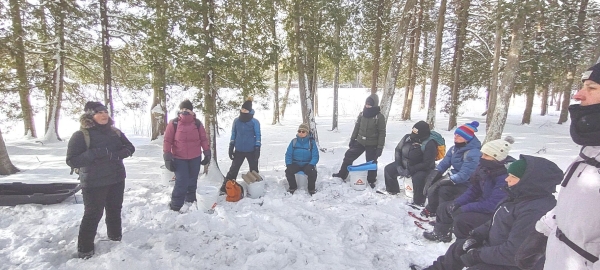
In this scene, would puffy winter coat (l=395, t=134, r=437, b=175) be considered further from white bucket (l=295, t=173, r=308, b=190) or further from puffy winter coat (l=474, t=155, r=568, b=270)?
puffy winter coat (l=474, t=155, r=568, b=270)

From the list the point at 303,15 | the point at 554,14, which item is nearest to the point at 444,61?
the point at 554,14

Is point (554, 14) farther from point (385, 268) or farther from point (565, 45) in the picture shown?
point (385, 268)

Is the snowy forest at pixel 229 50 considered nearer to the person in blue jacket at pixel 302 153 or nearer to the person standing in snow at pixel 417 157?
the person in blue jacket at pixel 302 153

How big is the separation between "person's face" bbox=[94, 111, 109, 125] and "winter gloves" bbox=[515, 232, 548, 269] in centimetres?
426

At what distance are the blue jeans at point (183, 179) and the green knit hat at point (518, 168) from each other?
Answer: 14.7ft

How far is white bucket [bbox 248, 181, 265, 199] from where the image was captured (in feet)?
18.6

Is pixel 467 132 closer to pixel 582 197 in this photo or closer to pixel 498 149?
pixel 498 149

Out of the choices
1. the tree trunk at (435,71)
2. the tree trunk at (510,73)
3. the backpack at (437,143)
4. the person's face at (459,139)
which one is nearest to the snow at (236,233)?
the backpack at (437,143)

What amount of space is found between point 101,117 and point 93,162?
53cm

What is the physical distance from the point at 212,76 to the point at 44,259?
4.27 meters

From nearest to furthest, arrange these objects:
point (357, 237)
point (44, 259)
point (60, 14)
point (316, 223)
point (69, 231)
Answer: point (44, 259)
point (69, 231)
point (357, 237)
point (316, 223)
point (60, 14)

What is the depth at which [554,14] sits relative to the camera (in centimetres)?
1347

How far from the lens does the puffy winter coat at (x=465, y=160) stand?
453 centimetres

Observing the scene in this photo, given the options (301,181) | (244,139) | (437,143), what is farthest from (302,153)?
(437,143)
